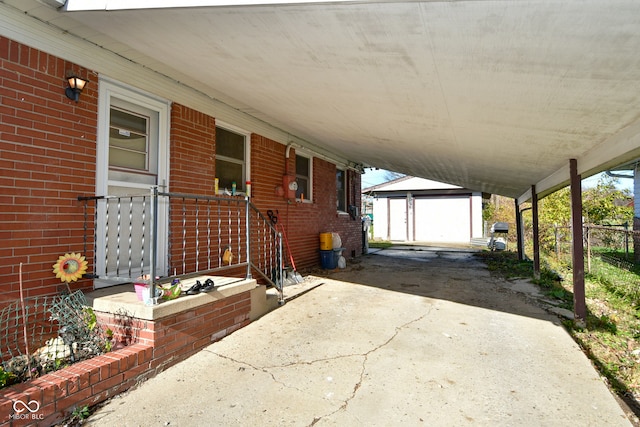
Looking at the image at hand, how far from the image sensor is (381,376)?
2.93 m

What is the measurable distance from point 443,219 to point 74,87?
61.6 feet

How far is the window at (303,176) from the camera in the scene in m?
7.95

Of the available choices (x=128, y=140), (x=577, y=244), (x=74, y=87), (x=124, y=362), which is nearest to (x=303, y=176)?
(x=128, y=140)

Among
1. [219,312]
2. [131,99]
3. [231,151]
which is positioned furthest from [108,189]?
[231,151]

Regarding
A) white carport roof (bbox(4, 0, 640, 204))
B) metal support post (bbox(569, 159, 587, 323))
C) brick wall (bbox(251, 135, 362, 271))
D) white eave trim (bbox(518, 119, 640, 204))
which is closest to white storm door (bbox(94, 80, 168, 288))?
white carport roof (bbox(4, 0, 640, 204))

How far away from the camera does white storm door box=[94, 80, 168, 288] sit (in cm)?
370

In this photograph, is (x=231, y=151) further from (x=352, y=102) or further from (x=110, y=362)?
(x=110, y=362)

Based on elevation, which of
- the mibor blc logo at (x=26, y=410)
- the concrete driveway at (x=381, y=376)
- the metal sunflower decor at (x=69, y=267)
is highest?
the metal sunflower decor at (x=69, y=267)

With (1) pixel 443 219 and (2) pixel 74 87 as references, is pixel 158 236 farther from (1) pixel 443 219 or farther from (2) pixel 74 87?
(1) pixel 443 219

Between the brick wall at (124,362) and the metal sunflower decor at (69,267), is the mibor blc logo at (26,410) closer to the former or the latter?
the brick wall at (124,362)

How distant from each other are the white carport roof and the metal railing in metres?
1.41

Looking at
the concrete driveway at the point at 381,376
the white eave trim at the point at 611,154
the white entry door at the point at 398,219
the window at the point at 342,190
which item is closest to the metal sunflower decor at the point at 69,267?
the concrete driveway at the point at 381,376

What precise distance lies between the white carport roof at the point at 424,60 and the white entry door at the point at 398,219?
15817mm

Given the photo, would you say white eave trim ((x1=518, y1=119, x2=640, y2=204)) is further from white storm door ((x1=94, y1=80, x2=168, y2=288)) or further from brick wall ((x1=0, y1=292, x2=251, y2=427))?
white storm door ((x1=94, y1=80, x2=168, y2=288))
